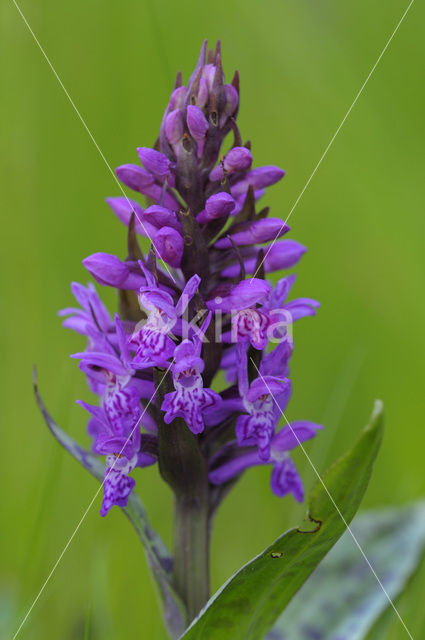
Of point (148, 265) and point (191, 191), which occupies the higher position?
point (191, 191)

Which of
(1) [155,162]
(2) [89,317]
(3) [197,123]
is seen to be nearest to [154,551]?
(2) [89,317]

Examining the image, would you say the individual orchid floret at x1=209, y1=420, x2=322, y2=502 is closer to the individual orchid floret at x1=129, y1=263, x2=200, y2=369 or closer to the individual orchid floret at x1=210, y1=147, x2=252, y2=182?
the individual orchid floret at x1=129, y1=263, x2=200, y2=369

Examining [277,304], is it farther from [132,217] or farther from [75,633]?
[75,633]

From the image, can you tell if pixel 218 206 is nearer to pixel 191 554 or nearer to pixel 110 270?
pixel 110 270

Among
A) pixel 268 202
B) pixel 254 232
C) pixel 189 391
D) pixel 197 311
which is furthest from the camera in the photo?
pixel 268 202

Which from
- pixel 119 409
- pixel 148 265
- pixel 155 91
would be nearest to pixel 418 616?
pixel 119 409

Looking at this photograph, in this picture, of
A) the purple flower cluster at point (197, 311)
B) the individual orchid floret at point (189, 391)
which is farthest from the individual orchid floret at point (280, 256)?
the individual orchid floret at point (189, 391)

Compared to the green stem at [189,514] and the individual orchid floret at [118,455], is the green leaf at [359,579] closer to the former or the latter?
the green stem at [189,514]
